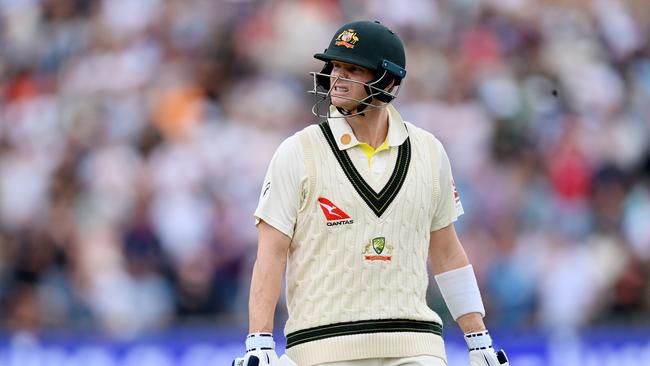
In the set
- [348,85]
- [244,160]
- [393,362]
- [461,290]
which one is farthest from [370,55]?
[244,160]

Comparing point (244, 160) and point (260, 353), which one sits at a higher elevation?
point (244, 160)

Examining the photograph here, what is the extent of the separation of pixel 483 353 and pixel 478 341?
0.06 m

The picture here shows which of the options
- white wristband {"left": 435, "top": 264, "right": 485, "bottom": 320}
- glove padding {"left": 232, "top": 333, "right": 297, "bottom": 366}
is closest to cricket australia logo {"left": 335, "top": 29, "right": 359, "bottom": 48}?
white wristband {"left": 435, "top": 264, "right": 485, "bottom": 320}

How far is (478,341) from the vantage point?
5.95 m

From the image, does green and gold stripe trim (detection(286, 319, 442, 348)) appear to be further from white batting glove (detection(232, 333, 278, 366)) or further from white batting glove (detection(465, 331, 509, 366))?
white batting glove (detection(465, 331, 509, 366))

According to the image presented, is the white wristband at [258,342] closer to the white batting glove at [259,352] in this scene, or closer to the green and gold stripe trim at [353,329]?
the white batting glove at [259,352]

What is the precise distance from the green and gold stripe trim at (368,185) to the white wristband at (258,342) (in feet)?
2.22

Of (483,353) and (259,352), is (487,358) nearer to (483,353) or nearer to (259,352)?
(483,353)

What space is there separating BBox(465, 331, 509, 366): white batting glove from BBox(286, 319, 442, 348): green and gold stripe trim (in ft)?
1.21

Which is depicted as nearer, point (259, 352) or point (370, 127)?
point (259, 352)

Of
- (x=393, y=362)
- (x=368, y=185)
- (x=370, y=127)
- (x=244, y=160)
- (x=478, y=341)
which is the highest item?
(x=244, y=160)

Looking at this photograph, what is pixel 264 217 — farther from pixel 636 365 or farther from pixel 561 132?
pixel 561 132

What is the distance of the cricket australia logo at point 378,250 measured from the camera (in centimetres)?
562

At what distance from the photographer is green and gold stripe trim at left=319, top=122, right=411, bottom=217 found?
5.67m
